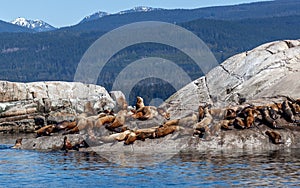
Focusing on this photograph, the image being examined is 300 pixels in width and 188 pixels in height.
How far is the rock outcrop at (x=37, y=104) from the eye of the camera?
5691 cm

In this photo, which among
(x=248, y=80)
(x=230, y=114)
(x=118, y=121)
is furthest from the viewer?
(x=248, y=80)

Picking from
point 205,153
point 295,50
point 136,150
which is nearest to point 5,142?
point 136,150

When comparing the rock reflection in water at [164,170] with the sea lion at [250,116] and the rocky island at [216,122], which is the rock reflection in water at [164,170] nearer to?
the rocky island at [216,122]

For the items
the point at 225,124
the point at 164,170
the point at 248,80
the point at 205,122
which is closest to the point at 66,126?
the point at 205,122

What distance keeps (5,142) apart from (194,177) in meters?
20.9

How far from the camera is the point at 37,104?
58.4 metres

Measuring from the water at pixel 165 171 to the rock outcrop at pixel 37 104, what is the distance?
69.1ft

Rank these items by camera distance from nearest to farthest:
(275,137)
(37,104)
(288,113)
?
(275,137) → (288,113) → (37,104)

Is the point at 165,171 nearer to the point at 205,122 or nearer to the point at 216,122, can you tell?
the point at 205,122

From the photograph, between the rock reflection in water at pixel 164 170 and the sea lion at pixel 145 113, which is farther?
the sea lion at pixel 145 113

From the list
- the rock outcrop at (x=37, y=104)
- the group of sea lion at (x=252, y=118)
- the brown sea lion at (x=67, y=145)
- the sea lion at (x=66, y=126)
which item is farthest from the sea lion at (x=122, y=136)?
the rock outcrop at (x=37, y=104)

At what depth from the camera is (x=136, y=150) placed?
115ft

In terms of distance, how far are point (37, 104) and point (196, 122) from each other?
2449cm

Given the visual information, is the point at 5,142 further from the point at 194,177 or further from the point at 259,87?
the point at 194,177
